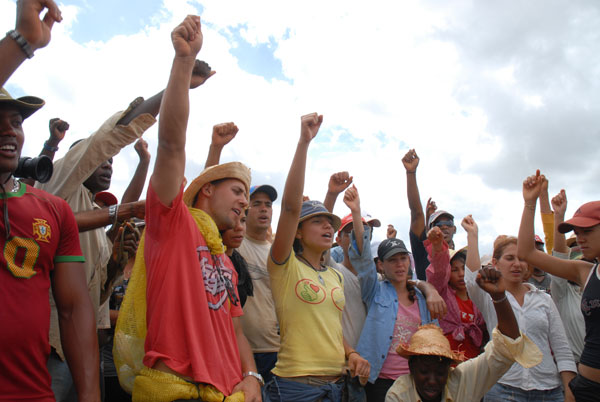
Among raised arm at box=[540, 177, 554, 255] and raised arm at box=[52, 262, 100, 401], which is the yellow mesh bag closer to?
raised arm at box=[52, 262, 100, 401]

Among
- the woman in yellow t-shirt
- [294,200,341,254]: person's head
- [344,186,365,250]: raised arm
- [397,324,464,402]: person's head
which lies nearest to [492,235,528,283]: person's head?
[397,324,464,402]: person's head

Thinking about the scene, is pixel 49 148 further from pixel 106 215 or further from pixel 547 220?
pixel 547 220

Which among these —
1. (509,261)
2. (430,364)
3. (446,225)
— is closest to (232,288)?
(430,364)

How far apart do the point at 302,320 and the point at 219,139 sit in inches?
75.5

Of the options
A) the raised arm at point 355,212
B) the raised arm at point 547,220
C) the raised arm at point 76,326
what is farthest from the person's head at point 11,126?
the raised arm at point 547,220

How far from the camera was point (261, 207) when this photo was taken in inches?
171

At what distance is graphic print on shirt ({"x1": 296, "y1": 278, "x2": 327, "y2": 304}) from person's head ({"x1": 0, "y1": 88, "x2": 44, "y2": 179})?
6.76 ft

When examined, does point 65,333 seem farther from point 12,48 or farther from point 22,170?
point 12,48

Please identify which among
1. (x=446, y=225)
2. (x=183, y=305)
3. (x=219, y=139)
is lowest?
(x=183, y=305)

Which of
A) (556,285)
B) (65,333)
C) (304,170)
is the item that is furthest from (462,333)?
(65,333)

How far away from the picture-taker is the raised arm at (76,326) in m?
2.18

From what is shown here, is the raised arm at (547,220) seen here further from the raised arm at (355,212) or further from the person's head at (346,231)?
the raised arm at (355,212)

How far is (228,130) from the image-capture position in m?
4.33

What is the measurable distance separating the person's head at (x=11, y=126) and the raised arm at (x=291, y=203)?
5.41 ft
